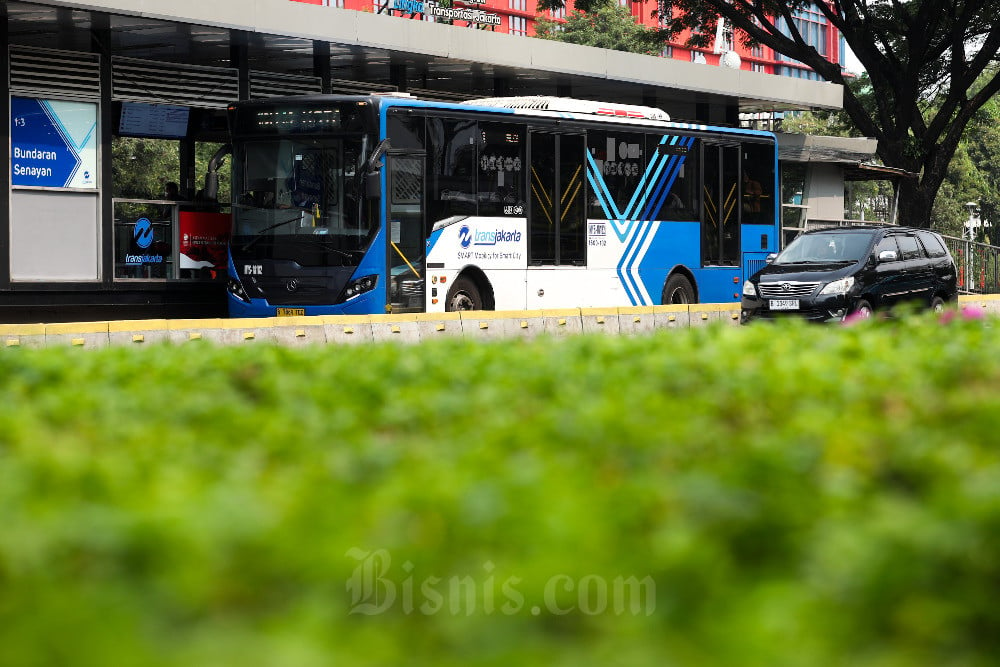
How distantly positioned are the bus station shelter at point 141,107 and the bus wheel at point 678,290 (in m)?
4.80

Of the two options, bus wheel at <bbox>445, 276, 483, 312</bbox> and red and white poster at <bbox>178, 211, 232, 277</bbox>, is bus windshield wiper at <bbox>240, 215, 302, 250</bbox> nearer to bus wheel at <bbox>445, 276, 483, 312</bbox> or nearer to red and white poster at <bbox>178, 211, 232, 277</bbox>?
bus wheel at <bbox>445, 276, 483, 312</bbox>

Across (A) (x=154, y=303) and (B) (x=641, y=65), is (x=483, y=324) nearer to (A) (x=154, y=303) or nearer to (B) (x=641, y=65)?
(A) (x=154, y=303)

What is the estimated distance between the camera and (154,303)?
22156mm

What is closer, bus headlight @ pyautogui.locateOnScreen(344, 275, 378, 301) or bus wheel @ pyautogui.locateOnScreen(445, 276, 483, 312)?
bus headlight @ pyautogui.locateOnScreen(344, 275, 378, 301)

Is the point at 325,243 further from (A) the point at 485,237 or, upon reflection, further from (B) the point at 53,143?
(B) the point at 53,143

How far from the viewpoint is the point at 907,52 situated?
36562 millimetres

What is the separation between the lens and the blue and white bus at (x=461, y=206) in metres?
19.2

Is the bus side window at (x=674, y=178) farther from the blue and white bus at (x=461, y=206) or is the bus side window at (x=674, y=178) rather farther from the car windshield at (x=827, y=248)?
the car windshield at (x=827, y=248)

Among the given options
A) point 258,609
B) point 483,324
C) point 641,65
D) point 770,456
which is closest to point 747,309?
point 483,324

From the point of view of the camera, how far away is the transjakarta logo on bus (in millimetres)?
20266

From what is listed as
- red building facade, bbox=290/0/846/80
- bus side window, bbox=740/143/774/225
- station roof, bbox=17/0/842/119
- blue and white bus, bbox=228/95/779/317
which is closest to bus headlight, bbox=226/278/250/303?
blue and white bus, bbox=228/95/779/317

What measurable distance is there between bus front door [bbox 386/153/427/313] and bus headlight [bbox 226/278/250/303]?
2.17m

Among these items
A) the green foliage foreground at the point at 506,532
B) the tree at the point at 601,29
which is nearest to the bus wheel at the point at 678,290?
the green foliage foreground at the point at 506,532

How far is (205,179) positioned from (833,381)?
17.9m
